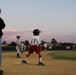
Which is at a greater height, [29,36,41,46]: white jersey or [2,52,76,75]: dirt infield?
[29,36,41,46]: white jersey

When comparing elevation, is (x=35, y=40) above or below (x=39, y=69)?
above

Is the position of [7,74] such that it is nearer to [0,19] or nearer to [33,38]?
[0,19]

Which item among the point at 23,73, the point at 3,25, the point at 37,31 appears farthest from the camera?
the point at 37,31

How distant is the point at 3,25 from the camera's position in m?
10.6

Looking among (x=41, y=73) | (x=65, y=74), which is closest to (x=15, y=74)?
(x=41, y=73)

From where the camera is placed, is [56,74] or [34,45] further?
[34,45]

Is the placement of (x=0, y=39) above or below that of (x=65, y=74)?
above

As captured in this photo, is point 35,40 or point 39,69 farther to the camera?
point 35,40

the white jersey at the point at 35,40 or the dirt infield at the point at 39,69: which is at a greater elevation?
the white jersey at the point at 35,40

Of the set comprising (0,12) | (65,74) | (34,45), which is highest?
(0,12)

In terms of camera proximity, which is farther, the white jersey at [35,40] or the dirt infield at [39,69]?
the white jersey at [35,40]

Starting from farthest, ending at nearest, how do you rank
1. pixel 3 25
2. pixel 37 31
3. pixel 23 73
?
pixel 37 31 → pixel 23 73 → pixel 3 25

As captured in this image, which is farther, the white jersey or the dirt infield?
the white jersey

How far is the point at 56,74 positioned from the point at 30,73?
98 centimetres
